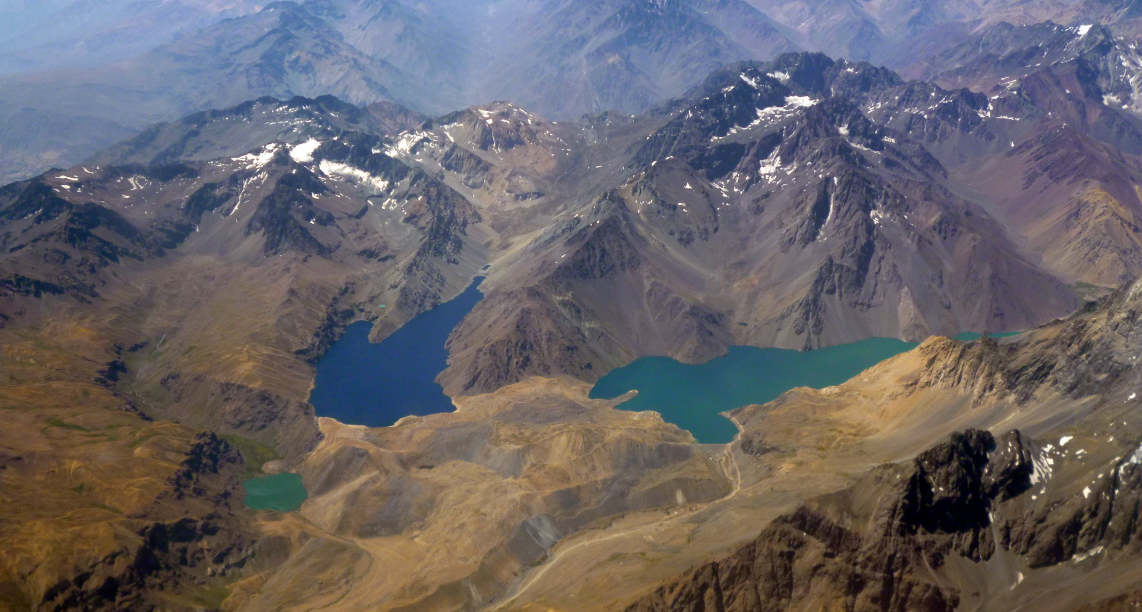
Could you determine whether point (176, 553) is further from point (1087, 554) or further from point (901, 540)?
point (1087, 554)

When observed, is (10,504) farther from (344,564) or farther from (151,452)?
(344,564)

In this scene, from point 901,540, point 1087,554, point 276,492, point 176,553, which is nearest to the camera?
point 901,540

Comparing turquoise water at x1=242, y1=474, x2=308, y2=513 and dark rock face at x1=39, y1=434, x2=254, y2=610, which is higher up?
dark rock face at x1=39, y1=434, x2=254, y2=610

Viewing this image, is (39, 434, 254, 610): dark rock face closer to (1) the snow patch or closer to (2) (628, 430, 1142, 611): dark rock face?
(2) (628, 430, 1142, 611): dark rock face

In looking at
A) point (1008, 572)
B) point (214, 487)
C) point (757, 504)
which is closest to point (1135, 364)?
point (1008, 572)

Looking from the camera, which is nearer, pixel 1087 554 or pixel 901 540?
pixel 901 540

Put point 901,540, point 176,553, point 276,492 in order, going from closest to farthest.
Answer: point 901,540 < point 176,553 < point 276,492

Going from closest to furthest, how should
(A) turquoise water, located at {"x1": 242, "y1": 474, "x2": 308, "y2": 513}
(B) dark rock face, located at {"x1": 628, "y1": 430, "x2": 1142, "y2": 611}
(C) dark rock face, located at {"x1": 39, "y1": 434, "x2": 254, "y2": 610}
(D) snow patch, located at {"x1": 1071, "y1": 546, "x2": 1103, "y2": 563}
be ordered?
(B) dark rock face, located at {"x1": 628, "y1": 430, "x2": 1142, "y2": 611}
(D) snow patch, located at {"x1": 1071, "y1": 546, "x2": 1103, "y2": 563}
(C) dark rock face, located at {"x1": 39, "y1": 434, "x2": 254, "y2": 610}
(A) turquoise water, located at {"x1": 242, "y1": 474, "x2": 308, "y2": 513}

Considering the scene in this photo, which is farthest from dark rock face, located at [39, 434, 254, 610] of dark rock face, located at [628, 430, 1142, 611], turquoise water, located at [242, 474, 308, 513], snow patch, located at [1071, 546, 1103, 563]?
snow patch, located at [1071, 546, 1103, 563]

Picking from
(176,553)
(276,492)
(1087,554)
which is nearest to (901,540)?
(1087,554)
